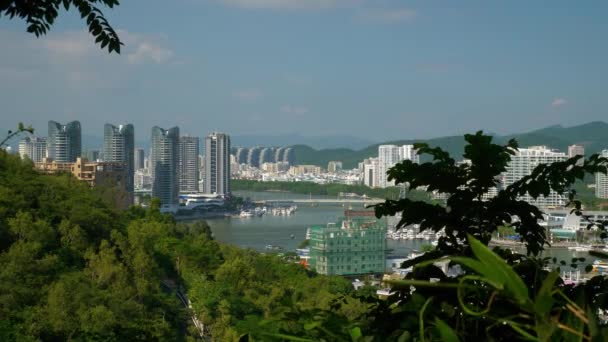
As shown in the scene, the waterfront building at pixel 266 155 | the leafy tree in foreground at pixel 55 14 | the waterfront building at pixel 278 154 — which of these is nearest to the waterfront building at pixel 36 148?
the leafy tree in foreground at pixel 55 14

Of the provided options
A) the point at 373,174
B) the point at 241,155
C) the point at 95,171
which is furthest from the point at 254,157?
the point at 95,171

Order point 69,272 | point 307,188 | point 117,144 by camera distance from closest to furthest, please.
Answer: point 69,272 → point 117,144 → point 307,188

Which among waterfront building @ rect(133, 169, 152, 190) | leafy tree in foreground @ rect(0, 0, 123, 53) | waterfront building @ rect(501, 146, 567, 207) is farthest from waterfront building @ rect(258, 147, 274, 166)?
leafy tree in foreground @ rect(0, 0, 123, 53)

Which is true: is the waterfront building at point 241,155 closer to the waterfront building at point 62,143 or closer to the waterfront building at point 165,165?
the waterfront building at point 165,165

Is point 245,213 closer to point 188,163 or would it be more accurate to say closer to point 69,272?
point 188,163

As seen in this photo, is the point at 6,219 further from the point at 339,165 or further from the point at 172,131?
the point at 339,165

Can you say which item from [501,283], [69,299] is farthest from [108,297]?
[501,283]
